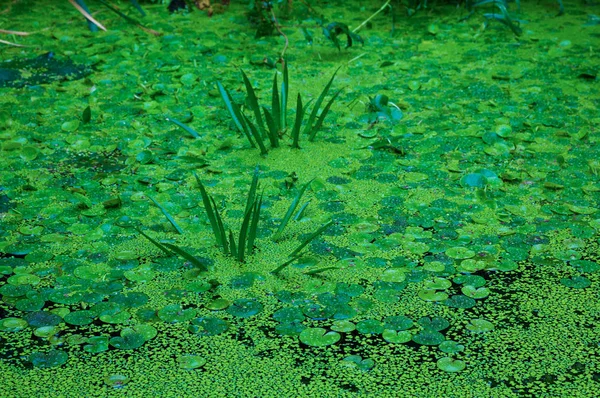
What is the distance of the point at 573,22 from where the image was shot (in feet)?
14.6

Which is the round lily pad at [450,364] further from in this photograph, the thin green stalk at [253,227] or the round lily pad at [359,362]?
the thin green stalk at [253,227]

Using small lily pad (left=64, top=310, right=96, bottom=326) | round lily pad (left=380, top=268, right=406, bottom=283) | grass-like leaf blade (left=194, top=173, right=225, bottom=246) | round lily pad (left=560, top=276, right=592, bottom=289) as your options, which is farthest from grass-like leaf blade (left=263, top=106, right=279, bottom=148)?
round lily pad (left=560, top=276, right=592, bottom=289)

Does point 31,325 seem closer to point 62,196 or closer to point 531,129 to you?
point 62,196

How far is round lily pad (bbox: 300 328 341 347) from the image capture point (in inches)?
78.7

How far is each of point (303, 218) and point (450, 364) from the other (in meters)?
0.83

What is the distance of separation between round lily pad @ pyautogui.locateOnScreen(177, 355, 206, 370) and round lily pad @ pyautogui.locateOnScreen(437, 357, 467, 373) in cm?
59

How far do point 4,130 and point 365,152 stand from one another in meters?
1.51

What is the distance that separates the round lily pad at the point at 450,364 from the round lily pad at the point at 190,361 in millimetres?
591

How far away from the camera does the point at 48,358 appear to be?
6.35 ft

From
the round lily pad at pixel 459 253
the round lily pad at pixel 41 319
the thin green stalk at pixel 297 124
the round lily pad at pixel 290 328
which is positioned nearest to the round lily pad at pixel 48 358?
the round lily pad at pixel 41 319

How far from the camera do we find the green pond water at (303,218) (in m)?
1.94

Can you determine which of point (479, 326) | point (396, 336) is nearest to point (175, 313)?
point (396, 336)

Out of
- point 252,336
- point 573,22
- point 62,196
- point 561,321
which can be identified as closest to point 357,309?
point 252,336

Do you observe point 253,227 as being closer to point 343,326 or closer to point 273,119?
point 343,326
